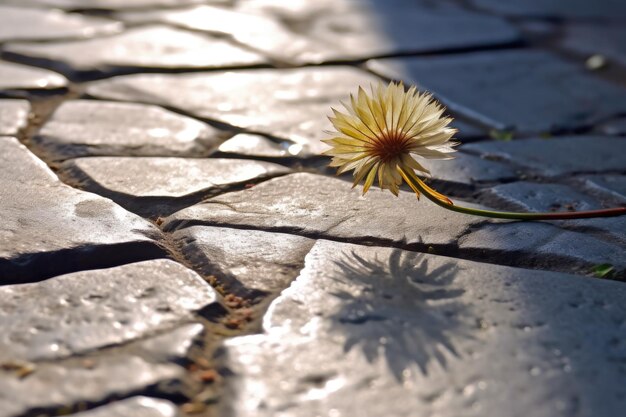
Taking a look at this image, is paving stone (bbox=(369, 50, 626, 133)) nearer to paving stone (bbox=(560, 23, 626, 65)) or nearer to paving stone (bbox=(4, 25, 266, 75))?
paving stone (bbox=(560, 23, 626, 65))

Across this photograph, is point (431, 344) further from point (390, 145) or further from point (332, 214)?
point (332, 214)

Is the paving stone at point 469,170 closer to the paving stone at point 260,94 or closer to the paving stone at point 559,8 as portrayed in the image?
the paving stone at point 260,94

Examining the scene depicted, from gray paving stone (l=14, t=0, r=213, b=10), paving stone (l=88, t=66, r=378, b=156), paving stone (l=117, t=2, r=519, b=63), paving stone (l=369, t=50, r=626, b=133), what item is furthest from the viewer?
gray paving stone (l=14, t=0, r=213, b=10)

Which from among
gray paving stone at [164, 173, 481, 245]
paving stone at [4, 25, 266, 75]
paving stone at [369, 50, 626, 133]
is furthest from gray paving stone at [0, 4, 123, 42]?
gray paving stone at [164, 173, 481, 245]

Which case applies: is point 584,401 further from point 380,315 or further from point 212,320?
point 212,320

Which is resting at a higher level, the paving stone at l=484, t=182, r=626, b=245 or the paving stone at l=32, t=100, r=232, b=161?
the paving stone at l=32, t=100, r=232, b=161

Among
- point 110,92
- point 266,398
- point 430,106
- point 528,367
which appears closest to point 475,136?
point 430,106
